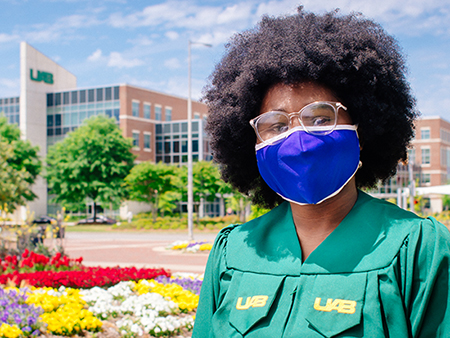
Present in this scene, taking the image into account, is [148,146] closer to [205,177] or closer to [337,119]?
[205,177]

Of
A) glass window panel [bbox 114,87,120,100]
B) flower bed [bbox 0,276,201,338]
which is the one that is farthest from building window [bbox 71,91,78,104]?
flower bed [bbox 0,276,201,338]

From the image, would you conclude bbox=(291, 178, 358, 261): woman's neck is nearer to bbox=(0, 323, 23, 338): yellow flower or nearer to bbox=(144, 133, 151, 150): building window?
bbox=(0, 323, 23, 338): yellow flower

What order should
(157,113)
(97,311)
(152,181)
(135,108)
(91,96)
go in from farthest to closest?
1. (157,113)
2. (91,96)
3. (135,108)
4. (152,181)
5. (97,311)

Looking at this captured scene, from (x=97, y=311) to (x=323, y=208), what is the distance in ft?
15.2

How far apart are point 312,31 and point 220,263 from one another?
1.07 meters

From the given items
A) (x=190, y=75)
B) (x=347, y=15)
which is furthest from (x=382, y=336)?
(x=190, y=75)

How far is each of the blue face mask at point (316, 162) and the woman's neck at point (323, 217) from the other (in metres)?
0.04

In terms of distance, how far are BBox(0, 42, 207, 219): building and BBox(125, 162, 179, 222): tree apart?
13897mm

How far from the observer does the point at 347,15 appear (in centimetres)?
207

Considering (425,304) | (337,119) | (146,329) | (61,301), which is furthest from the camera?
(61,301)

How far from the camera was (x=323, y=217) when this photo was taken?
182 centimetres

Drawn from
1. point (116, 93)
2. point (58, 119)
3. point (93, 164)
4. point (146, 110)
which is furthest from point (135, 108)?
point (93, 164)

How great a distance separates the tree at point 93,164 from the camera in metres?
45.9

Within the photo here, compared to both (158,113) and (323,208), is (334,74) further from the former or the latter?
(158,113)
